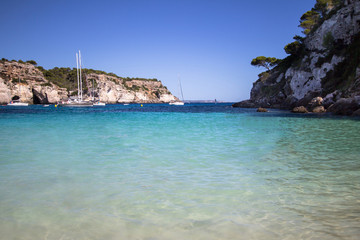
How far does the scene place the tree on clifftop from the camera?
7125 cm

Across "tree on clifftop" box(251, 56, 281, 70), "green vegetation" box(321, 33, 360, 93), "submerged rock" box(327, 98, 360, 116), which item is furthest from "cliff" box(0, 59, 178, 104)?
"submerged rock" box(327, 98, 360, 116)

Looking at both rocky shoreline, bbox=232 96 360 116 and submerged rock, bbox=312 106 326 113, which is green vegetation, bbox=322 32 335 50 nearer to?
rocky shoreline, bbox=232 96 360 116

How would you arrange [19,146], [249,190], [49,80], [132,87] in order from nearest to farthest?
[249,190]
[19,146]
[49,80]
[132,87]

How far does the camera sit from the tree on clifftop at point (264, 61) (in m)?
71.2

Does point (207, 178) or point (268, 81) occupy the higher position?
point (268, 81)

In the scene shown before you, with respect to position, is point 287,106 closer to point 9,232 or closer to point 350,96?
point 350,96

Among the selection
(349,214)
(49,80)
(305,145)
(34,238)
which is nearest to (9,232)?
(34,238)

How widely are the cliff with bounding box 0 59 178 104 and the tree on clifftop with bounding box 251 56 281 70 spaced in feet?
170

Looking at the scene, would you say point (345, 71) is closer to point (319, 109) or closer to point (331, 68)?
point (331, 68)

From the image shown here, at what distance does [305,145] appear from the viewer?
10.7 meters

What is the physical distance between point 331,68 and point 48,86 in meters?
93.6

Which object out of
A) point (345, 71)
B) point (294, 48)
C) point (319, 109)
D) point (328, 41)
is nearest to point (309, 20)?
point (294, 48)

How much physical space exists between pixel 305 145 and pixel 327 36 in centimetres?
3892

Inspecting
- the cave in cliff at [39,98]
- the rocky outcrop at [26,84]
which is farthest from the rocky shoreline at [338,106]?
the cave in cliff at [39,98]
